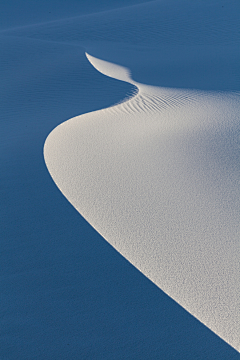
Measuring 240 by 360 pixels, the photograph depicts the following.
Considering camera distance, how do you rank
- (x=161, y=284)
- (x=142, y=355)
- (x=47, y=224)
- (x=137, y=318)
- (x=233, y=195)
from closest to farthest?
1. (x=142, y=355)
2. (x=137, y=318)
3. (x=161, y=284)
4. (x=47, y=224)
5. (x=233, y=195)

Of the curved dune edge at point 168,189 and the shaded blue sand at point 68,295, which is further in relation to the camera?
the curved dune edge at point 168,189

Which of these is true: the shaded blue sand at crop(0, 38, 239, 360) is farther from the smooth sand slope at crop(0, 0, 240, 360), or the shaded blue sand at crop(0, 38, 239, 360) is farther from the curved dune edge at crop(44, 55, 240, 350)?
the curved dune edge at crop(44, 55, 240, 350)

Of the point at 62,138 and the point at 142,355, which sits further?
the point at 62,138

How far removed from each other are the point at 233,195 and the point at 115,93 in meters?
4.12

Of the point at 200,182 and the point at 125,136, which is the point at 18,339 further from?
the point at 125,136

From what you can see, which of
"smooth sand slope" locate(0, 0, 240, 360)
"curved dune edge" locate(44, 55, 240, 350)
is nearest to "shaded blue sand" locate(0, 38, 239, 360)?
"smooth sand slope" locate(0, 0, 240, 360)

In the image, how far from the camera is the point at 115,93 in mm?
6992

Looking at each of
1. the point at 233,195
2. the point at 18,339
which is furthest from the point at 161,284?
the point at 233,195

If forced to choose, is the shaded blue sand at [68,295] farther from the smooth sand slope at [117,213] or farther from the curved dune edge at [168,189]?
the curved dune edge at [168,189]

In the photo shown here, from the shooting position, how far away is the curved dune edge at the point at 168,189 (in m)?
2.62

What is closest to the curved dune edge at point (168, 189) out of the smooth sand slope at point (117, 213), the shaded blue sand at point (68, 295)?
the smooth sand slope at point (117, 213)

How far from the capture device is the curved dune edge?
2.62 m

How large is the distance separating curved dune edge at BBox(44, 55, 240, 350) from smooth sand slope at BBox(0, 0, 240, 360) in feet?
0.05

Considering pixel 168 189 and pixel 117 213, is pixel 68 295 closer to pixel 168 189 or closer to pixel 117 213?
pixel 117 213
